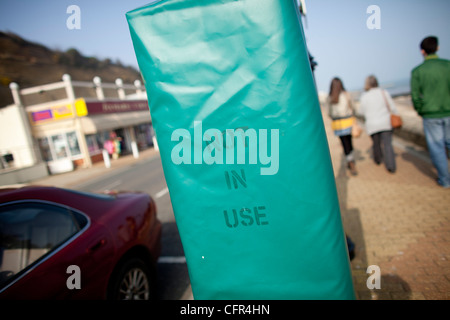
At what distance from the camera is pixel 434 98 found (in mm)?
3727

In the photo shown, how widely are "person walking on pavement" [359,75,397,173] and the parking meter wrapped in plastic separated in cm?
453

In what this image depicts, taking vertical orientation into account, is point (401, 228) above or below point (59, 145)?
below

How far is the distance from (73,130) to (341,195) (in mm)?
21484

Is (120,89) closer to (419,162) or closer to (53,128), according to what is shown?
(53,128)

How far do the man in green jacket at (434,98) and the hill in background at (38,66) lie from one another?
39552 mm

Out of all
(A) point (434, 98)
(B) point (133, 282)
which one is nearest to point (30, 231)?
(B) point (133, 282)

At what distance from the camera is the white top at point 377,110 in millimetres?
5023

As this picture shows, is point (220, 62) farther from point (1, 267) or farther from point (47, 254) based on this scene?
point (1, 267)

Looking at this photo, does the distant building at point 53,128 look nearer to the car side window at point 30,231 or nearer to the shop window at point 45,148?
the shop window at point 45,148

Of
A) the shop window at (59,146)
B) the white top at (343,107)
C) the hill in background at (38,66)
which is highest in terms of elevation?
Result: the hill in background at (38,66)

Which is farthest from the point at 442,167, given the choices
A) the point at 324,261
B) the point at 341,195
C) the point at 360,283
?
the point at 324,261

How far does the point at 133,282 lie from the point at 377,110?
199 inches

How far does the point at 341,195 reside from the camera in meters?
4.80

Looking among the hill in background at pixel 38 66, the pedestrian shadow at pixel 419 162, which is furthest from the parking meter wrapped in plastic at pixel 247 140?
the hill in background at pixel 38 66
